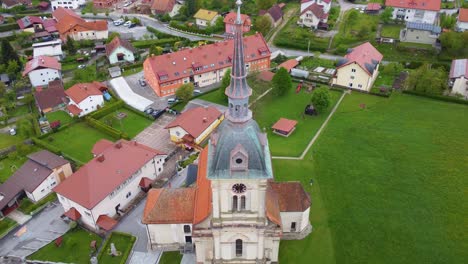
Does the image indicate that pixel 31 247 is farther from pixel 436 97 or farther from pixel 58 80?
pixel 436 97

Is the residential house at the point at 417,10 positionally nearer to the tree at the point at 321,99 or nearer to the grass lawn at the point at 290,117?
the grass lawn at the point at 290,117

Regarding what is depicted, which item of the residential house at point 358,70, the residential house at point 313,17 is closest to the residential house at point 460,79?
the residential house at point 358,70

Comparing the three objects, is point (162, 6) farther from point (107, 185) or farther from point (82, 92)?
point (107, 185)

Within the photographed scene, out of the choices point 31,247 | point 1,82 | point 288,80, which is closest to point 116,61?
point 1,82

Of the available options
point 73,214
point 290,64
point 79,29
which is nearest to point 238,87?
point 73,214

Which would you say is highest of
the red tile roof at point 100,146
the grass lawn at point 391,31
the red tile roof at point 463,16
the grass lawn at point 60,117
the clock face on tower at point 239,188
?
the red tile roof at point 463,16
